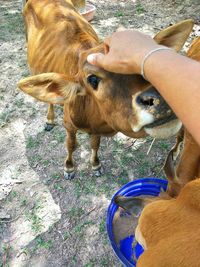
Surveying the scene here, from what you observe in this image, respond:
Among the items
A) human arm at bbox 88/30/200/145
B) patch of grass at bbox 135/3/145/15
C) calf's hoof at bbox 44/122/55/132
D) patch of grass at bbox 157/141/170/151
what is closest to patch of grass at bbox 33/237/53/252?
calf's hoof at bbox 44/122/55/132

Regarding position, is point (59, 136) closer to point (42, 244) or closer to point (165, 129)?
point (42, 244)

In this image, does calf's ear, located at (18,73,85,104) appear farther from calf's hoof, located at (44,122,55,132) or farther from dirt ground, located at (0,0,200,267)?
calf's hoof, located at (44,122,55,132)

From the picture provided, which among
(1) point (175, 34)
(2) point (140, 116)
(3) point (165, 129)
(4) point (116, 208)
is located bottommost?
(4) point (116, 208)

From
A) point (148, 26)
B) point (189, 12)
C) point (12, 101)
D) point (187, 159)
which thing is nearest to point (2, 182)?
point (12, 101)

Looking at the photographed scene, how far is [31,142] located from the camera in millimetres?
4703

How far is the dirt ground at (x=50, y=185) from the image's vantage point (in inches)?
142

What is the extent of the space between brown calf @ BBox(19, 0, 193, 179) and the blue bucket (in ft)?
2.01

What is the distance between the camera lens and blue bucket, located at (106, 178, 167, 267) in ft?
10.1

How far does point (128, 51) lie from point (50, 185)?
105 inches

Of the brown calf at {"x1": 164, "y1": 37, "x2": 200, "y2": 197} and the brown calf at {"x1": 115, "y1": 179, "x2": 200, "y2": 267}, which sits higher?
the brown calf at {"x1": 115, "y1": 179, "x2": 200, "y2": 267}

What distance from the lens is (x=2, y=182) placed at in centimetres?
421

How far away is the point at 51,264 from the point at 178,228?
232cm

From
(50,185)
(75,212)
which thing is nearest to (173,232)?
(75,212)

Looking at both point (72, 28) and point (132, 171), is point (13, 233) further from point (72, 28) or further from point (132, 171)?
point (72, 28)
